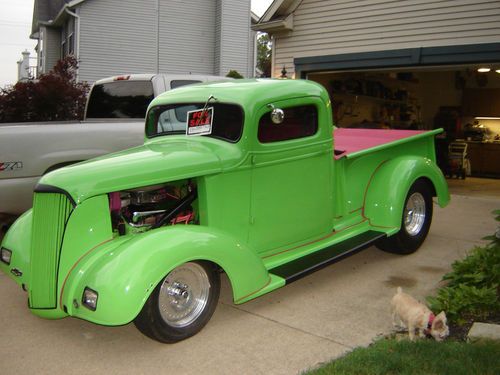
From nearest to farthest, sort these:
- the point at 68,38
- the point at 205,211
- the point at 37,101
Result: the point at 205,211, the point at 37,101, the point at 68,38

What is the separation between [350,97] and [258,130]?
30.6 feet

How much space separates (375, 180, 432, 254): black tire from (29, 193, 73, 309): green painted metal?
142 inches

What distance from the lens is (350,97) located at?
13086 millimetres

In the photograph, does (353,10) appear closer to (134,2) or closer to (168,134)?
(168,134)

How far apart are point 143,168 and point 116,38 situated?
1640 cm

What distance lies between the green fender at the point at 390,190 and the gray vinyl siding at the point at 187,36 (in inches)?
608

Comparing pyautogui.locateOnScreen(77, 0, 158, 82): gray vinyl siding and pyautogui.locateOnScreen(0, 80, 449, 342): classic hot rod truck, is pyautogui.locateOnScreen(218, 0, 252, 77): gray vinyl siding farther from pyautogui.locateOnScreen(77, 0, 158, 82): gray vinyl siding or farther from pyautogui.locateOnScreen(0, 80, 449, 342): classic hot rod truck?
pyautogui.locateOnScreen(0, 80, 449, 342): classic hot rod truck

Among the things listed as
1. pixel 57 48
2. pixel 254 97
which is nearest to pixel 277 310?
pixel 254 97

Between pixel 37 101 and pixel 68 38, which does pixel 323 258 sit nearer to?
pixel 37 101

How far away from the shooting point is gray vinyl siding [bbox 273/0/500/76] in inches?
349

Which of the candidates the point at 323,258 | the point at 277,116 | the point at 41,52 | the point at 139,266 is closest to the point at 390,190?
the point at 323,258

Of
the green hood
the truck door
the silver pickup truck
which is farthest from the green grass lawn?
the silver pickup truck

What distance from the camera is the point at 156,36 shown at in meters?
19.2

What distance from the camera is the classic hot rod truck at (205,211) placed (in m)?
3.46
